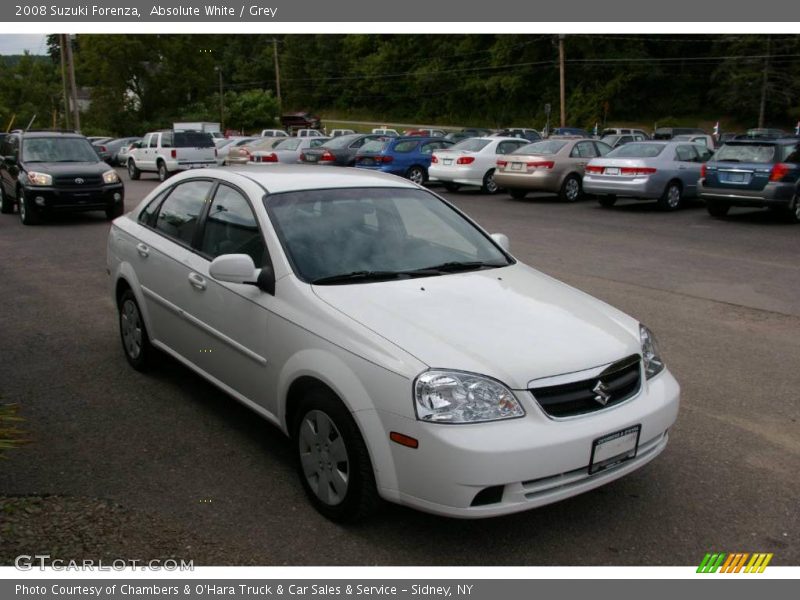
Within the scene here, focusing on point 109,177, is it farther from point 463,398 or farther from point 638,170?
point 463,398

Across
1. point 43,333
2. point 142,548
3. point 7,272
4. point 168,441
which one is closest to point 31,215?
point 7,272

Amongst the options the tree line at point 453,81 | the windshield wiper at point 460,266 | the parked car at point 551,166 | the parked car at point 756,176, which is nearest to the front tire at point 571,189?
the parked car at point 551,166

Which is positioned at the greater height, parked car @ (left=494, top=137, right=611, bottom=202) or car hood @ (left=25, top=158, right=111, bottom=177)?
car hood @ (left=25, top=158, right=111, bottom=177)

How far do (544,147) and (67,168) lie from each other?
439 inches

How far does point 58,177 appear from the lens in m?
14.9

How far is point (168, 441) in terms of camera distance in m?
4.80

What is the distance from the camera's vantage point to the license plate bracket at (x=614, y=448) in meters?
3.53

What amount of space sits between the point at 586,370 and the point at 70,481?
2.79m

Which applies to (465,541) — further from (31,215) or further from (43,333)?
(31,215)

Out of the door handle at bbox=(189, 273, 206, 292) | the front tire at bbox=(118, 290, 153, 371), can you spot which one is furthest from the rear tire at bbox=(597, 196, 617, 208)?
the door handle at bbox=(189, 273, 206, 292)

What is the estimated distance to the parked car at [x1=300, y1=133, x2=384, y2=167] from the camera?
2467 centimetres

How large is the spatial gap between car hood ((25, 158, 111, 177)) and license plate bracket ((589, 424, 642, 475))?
13782 millimetres

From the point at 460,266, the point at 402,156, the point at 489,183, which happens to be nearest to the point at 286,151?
the point at 402,156

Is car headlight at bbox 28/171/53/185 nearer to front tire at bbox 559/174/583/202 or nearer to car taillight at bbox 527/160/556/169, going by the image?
car taillight at bbox 527/160/556/169
